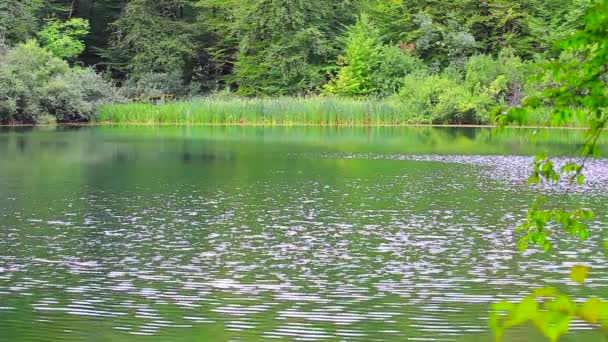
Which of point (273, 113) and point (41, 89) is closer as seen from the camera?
point (41, 89)

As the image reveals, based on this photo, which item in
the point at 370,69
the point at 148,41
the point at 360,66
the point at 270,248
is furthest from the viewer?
the point at 148,41

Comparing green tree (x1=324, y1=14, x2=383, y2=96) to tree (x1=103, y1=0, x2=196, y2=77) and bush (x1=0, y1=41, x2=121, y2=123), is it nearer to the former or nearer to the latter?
tree (x1=103, y1=0, x2=196, y2=77)

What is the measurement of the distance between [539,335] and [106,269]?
17.9 feet

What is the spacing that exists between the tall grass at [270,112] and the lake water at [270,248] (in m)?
18.3

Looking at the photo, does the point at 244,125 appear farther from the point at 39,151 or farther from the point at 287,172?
the point at 287,172

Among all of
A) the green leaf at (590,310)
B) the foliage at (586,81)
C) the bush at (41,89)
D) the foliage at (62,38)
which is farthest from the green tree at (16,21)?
the green leaf at (590,310)

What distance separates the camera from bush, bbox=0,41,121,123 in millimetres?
42406

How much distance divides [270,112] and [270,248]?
33.5 m

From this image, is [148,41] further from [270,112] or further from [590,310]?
[590,310]

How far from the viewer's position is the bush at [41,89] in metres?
42.4

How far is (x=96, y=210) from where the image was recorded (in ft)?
56.3

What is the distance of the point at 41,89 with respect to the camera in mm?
43562

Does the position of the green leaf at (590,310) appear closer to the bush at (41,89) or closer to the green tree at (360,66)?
the bush at (41,89)

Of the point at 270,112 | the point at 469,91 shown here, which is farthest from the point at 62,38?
the point at 469,91
